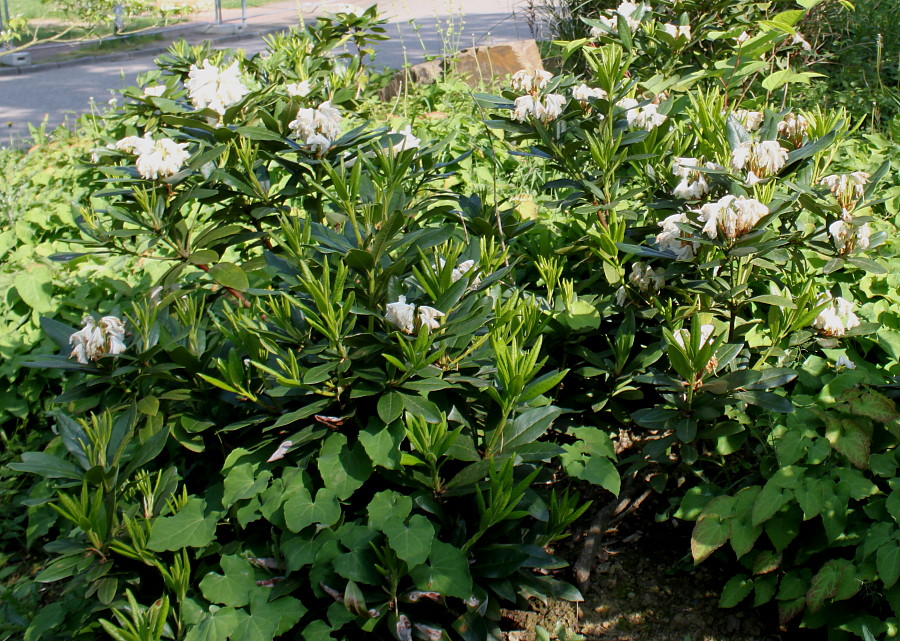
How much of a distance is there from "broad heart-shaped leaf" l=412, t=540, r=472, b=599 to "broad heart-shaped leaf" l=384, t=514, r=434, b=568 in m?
0.03

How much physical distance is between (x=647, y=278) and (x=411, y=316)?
0.82 meters

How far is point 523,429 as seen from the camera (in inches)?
71.6

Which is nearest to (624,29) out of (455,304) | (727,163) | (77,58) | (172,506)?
(727,163)

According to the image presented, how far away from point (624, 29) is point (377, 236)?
1.42 meters

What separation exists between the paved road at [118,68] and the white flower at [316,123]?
5.53 m

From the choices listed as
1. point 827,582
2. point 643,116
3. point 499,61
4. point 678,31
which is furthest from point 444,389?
point 499,61

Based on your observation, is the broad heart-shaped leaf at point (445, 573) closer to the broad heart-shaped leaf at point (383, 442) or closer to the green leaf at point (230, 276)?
the broad heart-shaped leaf at point (383, 442)

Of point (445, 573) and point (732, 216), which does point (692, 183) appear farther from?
point (445, 573)

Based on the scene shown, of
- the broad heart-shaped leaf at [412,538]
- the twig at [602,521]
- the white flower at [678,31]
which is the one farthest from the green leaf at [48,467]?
the white flower at [678,31]

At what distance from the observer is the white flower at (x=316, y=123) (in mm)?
2191

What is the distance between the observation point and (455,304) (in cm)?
182

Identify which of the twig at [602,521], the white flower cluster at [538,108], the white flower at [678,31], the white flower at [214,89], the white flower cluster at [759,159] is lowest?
the twig at [602,521]

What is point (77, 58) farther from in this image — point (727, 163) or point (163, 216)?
point (727, 163)

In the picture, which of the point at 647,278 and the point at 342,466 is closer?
the point at 342,466
